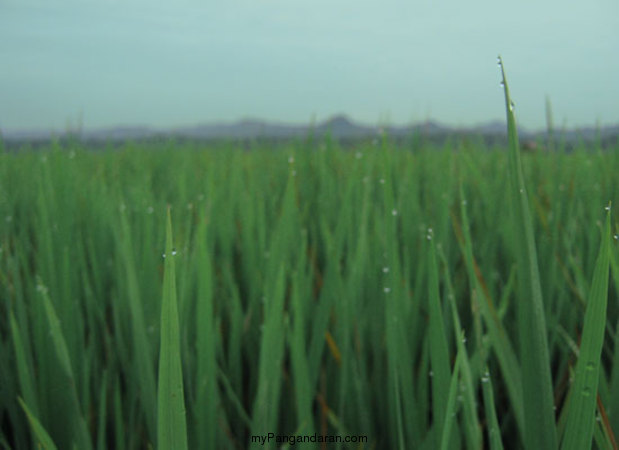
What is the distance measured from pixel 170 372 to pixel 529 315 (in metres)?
0.17

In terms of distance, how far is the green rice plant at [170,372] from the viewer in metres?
0.24

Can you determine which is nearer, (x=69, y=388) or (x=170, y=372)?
(x=170, y=372)

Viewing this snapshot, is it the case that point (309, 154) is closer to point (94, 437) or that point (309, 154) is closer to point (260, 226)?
point (260, 226)

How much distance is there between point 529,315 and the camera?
8.9 inches

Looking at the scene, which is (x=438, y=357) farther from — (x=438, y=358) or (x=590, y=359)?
(x=590, y=359)

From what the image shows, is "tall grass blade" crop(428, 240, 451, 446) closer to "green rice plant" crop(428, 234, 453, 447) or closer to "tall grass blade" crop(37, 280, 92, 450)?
"green rice plant" crop(428, 234, 453, 447)

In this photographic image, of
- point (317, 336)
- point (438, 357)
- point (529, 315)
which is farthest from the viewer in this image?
point (317, 336)

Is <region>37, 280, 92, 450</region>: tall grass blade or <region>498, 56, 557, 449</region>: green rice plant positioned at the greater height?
<region>498, 56, 557, 449</region>: green rice plant

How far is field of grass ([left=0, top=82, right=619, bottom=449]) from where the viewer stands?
253mm

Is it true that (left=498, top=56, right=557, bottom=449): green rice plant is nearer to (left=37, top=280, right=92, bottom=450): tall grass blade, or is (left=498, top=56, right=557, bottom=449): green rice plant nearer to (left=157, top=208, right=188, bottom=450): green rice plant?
(left=157, top=208, right=188, bottom=450): green rice plant

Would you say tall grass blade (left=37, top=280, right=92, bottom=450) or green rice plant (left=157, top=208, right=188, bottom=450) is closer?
green rice plant (left=157, top=208, right=188, bottom=450)

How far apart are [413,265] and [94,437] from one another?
0.45 meters

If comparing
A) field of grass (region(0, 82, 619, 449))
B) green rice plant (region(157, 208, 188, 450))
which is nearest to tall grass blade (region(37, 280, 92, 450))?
field of grass (region(0, 82, 619, 449))

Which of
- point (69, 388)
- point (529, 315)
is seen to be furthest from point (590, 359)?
point (69, 388)
